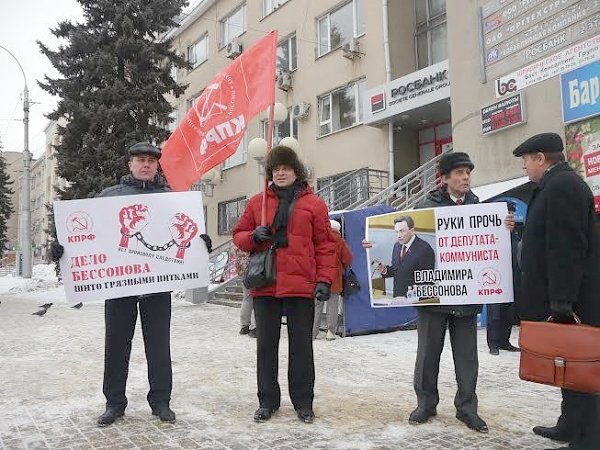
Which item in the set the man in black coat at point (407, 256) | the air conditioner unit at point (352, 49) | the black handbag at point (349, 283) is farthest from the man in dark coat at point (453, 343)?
the air conditioner unit at point (352, 49)

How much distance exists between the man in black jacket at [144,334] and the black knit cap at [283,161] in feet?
2.65

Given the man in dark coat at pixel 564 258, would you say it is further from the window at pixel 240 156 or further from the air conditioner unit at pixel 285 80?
the window at pixel 240 156

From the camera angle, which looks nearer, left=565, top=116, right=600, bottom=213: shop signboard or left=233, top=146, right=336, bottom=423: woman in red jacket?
left=233, top=146, right=336, bottom=423: woman in red jacket

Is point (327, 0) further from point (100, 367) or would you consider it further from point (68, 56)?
point (100, 367)

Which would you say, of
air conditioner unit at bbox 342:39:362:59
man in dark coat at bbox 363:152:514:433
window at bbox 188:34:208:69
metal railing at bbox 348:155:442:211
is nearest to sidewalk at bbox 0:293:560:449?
man in dark coat at bbox 363:152:514:433

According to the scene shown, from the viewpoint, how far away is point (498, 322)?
7.23 m

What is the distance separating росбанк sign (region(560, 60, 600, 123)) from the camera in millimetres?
8164

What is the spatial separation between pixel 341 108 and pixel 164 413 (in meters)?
15.3

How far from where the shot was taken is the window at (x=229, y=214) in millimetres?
23778

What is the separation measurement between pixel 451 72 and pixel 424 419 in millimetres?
8634

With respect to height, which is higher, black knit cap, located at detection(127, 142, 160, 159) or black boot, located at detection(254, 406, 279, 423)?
black knit cap, located at detection(127, 142, 160, 159)

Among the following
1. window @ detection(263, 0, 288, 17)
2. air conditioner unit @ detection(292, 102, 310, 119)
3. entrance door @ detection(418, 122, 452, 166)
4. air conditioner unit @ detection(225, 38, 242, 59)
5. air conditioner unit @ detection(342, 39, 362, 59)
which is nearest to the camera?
entrance door @ detection(418, 122, 452, 166)

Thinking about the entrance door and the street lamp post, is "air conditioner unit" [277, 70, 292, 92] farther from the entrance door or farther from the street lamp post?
the street lamp post

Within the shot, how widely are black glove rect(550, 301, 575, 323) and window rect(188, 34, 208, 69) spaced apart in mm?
25460
